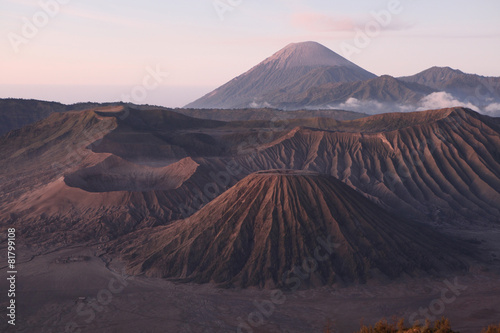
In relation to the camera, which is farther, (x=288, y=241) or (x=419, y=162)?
(x=419, y=162)

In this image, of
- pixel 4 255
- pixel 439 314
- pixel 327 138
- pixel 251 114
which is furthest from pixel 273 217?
pixel 251 114

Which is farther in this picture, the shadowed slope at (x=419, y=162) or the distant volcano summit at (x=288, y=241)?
the shadowed slope at (x=419, y=162)

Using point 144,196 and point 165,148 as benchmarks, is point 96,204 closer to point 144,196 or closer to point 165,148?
point 144,196

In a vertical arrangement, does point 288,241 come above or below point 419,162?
below

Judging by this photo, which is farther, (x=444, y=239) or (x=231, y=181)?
(x=231, y=181)

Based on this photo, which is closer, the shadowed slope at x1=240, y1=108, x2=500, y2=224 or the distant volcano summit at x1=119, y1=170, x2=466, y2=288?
the distant volcano summit at x1=119, y1=170, x2=466, y2=288

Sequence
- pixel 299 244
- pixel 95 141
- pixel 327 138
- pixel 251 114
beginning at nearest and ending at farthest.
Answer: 1. pixel 299 244
2. pixel 95 141
3. pixel 327 138
4. pixel 251 114

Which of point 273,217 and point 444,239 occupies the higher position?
point 273,217

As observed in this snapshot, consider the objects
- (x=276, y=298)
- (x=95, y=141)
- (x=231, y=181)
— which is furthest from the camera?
(x=95, y=141)
